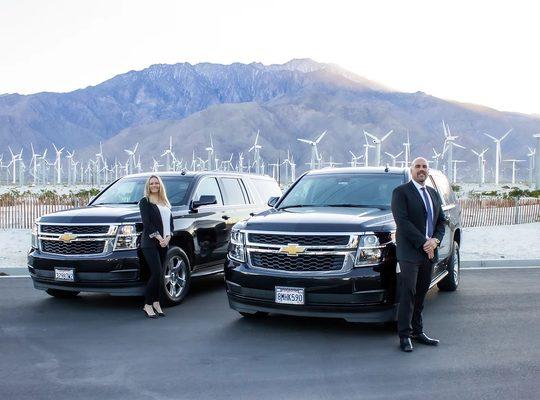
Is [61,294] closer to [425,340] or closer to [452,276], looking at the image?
[425,340]

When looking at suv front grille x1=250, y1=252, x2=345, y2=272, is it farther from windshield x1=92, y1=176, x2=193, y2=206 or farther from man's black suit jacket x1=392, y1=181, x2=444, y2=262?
windshield x1=92, y1=176, x2=193, y2=206

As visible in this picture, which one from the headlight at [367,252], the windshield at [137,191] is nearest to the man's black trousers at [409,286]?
the headlight at [367,252]

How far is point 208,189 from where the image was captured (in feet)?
34.8

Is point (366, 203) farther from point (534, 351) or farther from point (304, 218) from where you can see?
point (534, 351)

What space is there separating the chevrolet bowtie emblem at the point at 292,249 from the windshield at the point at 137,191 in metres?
3.12

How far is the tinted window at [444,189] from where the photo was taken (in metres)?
10.1

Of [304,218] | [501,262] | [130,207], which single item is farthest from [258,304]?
[501,262]

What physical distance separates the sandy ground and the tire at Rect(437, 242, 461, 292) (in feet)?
14.0

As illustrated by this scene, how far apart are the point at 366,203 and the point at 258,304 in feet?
6.73

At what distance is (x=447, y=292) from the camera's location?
10.6 metres

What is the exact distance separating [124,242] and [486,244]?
12087mm

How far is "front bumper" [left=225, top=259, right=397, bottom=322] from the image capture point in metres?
6.98

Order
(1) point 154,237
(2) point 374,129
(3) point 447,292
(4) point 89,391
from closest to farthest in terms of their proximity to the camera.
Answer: (4) point 89,391
(1) point 154,237
(3) point 447,292
(2) point 374,129

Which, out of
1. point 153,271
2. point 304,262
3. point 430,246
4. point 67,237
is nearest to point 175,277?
point 153,271
